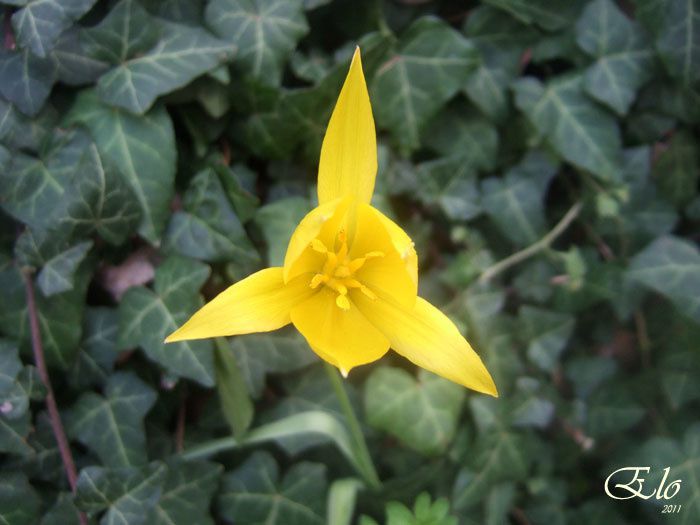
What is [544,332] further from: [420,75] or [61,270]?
[61,270]

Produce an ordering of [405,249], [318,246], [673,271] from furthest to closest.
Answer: [673,271]
[318,246]
[405,249]

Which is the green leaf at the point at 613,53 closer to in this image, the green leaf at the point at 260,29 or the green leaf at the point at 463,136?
the green leaf at the point at 463,136

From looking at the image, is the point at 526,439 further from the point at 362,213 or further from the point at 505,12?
the point at 505,12

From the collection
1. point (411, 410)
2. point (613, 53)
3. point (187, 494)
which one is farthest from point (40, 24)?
point (613, 53)

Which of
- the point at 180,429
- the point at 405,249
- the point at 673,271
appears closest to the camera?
the point at 405,249

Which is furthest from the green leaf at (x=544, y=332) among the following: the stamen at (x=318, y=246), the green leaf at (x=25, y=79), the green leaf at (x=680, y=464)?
the green leaf at (x=25, y=79)

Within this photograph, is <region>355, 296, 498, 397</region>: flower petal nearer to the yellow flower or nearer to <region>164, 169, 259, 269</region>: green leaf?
the yellow flower

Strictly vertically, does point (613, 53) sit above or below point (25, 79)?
below

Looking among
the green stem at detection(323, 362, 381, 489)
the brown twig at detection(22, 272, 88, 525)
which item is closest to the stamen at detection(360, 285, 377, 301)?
the green stem at detection(323, 362, 381, 489)
